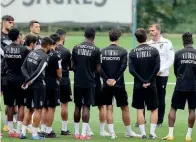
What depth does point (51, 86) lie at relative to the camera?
16.0 m

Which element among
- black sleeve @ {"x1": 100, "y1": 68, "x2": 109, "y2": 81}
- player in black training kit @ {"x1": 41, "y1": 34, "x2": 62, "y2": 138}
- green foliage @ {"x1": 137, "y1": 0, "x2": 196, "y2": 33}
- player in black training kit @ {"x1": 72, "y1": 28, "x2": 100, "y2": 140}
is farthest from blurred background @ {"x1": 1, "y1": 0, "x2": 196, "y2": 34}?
green foliage @ {"x1": 137, "y1": 0, "x2": 196, "y2": 33}

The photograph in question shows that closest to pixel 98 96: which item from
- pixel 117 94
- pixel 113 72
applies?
pixel 117 94

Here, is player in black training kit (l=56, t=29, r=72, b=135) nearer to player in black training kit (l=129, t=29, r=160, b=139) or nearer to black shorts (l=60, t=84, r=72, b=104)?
black shorts (l=60, t=84, r=72, b=104)

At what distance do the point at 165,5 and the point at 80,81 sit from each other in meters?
45.6

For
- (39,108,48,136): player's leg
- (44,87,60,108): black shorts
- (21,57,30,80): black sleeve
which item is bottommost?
(39,108,48,136): player's leg

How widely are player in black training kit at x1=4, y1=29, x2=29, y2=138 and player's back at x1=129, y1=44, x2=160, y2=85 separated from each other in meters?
2.24

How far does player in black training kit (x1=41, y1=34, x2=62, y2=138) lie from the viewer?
1582 cm

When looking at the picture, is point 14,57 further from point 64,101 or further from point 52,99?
point 64,101

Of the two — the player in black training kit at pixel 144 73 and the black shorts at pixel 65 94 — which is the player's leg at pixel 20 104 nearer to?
the black shorts at pixel 65 94

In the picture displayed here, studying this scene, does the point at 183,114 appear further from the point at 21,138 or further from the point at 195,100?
the point at 21,138

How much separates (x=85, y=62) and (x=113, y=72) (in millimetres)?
683

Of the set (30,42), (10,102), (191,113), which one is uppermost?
(30,42)

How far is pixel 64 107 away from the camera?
54.1 ft

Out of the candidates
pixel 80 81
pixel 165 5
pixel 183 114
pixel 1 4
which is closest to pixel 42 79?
pixel 80 81
